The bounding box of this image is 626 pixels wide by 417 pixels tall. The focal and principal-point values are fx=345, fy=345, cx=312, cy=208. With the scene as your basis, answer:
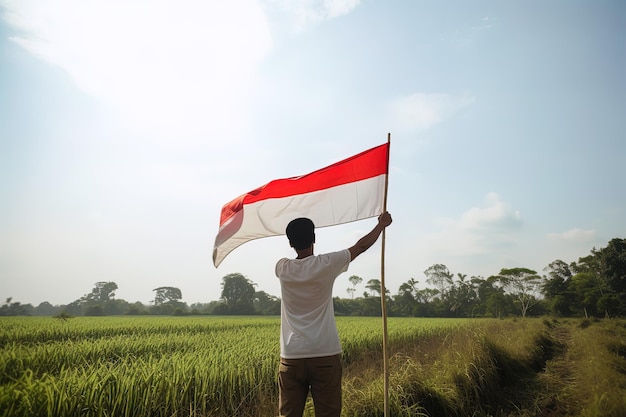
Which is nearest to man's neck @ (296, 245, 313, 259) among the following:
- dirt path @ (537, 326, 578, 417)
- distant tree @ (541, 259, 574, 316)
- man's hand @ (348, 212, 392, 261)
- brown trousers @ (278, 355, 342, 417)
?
man's hand @ (348, 212, 392, 261)

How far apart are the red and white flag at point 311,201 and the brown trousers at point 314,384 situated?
225 cm

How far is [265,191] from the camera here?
16.5ft

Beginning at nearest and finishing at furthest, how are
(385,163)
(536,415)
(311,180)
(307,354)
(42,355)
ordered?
(307,354), (385,163), (311,180), (536,415), (42,355)

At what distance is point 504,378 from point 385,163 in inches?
237

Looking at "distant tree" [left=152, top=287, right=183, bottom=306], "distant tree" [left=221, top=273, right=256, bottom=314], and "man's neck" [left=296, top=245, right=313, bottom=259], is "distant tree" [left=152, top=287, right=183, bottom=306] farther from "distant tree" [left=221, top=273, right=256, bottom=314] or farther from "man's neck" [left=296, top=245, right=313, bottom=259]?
"man's neck" [left=296, top=245, right=313, bottom=259]

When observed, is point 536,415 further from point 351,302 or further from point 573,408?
point 351,302

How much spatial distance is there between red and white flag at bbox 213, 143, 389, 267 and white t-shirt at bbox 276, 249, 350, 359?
1.89m

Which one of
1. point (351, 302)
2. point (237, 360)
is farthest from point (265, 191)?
point (351, 302)

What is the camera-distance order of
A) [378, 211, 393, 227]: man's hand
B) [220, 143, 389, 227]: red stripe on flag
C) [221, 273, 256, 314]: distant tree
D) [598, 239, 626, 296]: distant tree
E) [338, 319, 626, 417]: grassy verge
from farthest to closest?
[221, 273, 256, 314]: distant tree → [598, 239, 626, 296]: distant tree → [338, 319, 626, 417]: grassy verge → [220, 143, 389, 227]: red stripe on flag → [378, 211, 393, 227]: man's hand

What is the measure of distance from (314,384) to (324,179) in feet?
9.33

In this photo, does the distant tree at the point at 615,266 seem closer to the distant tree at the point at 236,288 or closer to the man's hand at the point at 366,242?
the man's hand at the point at 366,242

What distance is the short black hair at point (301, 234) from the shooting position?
8.75ft

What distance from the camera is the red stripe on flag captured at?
4.28 meters

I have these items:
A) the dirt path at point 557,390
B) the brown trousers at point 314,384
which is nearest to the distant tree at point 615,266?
the dirt path at point 557,390
